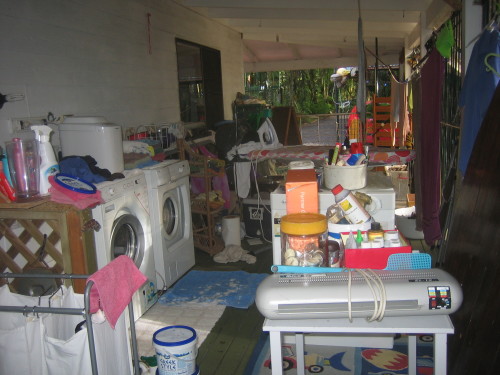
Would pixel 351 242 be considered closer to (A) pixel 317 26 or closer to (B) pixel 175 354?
(B) pixel 175 354

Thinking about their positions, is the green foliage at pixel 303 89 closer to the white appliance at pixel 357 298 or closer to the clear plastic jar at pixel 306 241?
the clear plastic jar at pixel 306 241

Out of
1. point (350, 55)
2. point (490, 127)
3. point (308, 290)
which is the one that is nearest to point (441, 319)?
point (308, 290)

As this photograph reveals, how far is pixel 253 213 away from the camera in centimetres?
484

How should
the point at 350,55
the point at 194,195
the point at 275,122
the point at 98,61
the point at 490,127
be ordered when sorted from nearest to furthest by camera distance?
the point at 490,127
the point at 98,61
the point at 194,195
the point at 275,122
the point at 350,55

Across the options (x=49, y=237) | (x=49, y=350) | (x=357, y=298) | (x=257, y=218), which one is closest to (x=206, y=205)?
(x=257, y=218)

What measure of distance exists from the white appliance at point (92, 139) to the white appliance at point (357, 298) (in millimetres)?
2025

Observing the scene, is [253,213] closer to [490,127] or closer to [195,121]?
[195,121]

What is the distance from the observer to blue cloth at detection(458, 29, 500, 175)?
6.54 feet

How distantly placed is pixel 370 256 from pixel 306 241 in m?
0.23

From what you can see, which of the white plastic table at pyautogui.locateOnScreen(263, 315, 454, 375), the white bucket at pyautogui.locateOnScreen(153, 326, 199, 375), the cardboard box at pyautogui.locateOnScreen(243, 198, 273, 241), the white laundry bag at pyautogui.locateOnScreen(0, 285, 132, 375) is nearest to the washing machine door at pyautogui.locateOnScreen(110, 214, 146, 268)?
the white bucket at pyautogui.locateOnScreen(153, 326, 199, 375)

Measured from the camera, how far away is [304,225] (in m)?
1.66

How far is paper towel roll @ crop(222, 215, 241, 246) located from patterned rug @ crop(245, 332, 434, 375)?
1.76m

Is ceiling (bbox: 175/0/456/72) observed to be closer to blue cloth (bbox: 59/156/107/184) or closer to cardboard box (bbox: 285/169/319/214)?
cardboard box (bbox: 285/169/319/214)

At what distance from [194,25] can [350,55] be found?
508 centimetres
